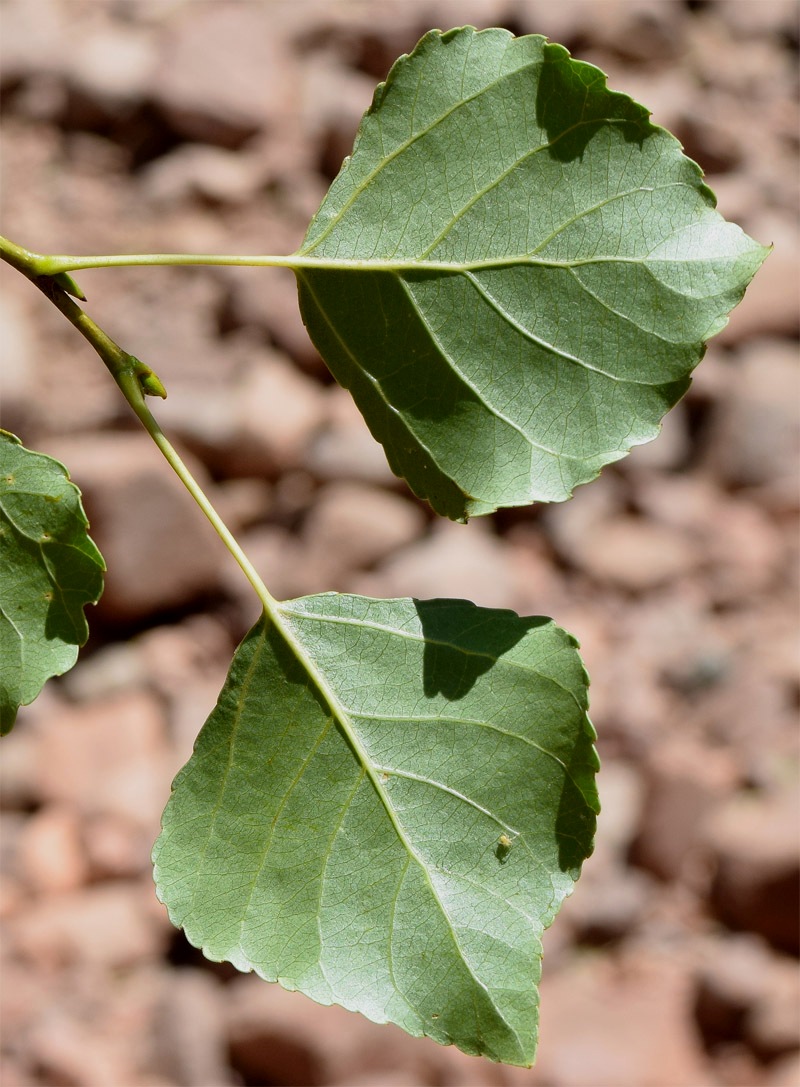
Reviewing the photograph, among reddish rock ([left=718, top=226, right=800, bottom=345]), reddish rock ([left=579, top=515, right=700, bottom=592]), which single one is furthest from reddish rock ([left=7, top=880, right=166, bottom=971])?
reddish rock ([left=718, top=226, right=800, bottom=345])

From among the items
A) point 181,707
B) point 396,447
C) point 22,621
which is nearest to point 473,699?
point 396,447

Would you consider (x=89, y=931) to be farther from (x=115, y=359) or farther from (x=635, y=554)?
(x=115, y=359)

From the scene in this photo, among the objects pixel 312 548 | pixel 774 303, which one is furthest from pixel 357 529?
pixel 774 303

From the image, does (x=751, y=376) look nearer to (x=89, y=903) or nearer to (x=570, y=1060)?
(x=570, y=1060)

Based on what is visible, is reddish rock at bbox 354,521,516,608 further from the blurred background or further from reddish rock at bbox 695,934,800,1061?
reddish rock at bbox 695,934,800,1061

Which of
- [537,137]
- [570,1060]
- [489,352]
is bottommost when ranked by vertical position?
[570,1060]

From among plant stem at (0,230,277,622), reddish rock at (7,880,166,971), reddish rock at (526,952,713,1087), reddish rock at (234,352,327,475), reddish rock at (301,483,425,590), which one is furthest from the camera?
reddish rock at (234,352,327,475)
